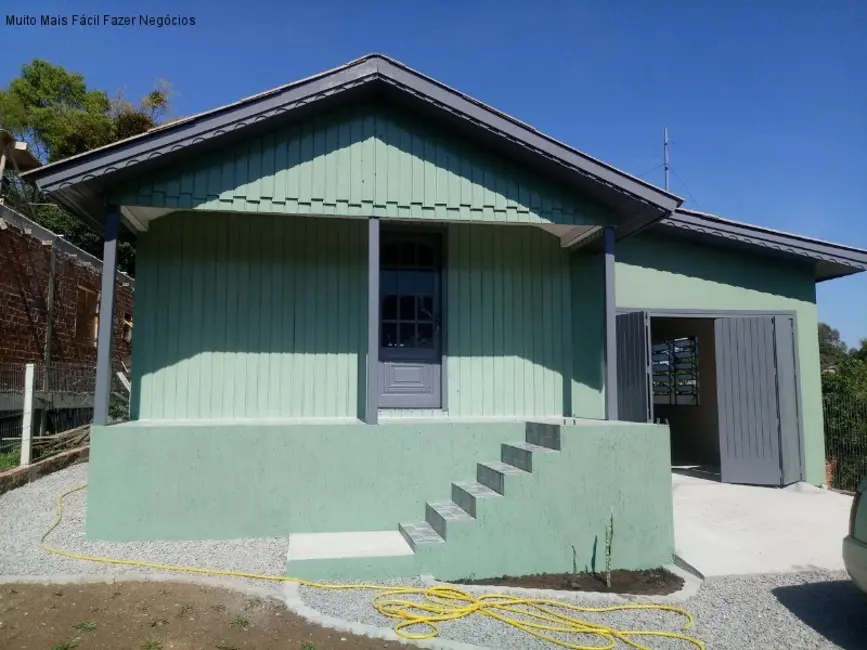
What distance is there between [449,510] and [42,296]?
9330 mm

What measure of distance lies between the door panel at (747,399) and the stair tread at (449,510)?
4.25 meters

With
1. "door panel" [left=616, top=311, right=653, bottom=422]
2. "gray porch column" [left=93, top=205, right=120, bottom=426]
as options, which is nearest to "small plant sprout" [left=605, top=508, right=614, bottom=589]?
"door panel" [left=616, top=311, right=653, bottom=422]

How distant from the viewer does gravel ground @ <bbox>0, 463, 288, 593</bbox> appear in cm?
516

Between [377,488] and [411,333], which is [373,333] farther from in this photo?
[377,488]

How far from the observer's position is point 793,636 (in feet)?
14.2

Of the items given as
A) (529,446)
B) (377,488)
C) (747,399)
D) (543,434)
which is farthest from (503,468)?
(747,399)

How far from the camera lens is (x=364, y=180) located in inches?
264

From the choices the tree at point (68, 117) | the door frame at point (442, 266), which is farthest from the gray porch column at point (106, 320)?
the tree at point (68, 117)

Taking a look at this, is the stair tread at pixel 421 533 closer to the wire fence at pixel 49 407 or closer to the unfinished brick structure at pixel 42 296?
the wire fence at pixel 49 407

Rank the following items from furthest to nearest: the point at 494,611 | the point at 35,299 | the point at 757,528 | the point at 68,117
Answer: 1. the point at 68,117
2. the point at 35,299
3. the point at 757,528
4. the point at 494,611

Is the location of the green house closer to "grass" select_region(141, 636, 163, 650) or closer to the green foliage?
"grass" select_region(141, 636, 163, 650)

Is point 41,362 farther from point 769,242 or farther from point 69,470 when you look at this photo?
point 769,242

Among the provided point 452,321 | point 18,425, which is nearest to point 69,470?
point 18,425

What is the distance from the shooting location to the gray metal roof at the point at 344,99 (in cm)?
592
